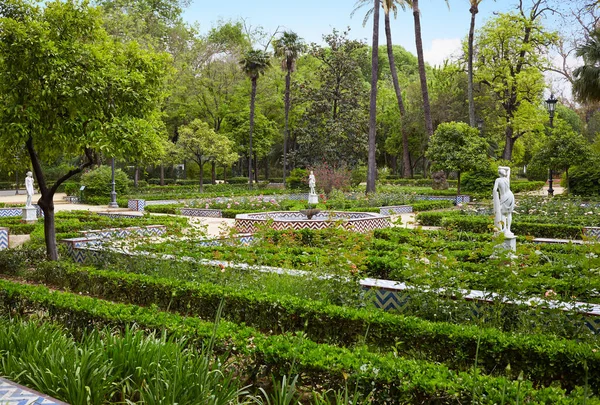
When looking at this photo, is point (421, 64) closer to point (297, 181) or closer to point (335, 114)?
point (335, 114)

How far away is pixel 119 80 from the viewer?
27.1ft

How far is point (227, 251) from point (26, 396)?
518 centimetres

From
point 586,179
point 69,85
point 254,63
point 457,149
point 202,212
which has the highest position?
point 254,63

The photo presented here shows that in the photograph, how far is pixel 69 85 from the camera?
7980 millimetres

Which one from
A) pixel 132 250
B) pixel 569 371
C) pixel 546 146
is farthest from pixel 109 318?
pixel 546 146

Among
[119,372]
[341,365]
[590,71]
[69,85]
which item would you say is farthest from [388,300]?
[590,71]

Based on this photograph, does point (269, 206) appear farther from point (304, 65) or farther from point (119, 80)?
point (304, 65)

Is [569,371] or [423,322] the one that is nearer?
[569,371]

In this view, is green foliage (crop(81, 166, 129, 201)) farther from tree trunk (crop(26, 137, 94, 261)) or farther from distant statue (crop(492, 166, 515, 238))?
distant statue (crop(492, 166, 515, 238))

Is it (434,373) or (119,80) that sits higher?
(119,80)

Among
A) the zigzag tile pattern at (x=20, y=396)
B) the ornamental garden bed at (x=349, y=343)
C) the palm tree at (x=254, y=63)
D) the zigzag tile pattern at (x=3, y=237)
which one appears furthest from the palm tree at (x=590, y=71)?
the zigzag tile pattern at (x=20, y=396)

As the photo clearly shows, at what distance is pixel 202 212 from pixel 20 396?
1897cm

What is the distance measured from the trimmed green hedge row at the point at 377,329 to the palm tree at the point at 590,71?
67.8ft

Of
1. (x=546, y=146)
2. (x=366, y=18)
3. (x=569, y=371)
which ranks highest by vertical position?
(x=366, y=18)
